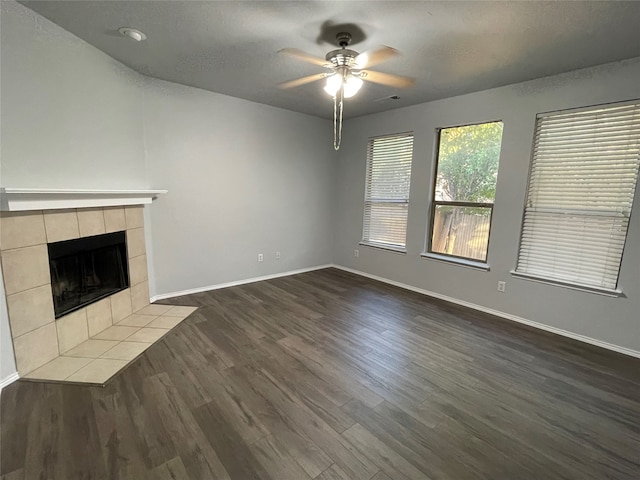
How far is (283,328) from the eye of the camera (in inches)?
119

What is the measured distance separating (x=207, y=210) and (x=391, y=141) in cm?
289

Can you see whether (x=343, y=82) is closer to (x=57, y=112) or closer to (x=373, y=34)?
(x=373, y=34)

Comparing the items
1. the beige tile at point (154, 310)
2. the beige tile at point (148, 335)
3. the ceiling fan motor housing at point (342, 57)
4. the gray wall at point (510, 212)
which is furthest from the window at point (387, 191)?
the beige tile at point (148, 335)

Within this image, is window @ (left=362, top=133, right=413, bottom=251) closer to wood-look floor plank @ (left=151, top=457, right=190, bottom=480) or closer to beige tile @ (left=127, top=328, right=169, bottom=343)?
beige tile @ (left=127, top=328, right=169, bottom=343)

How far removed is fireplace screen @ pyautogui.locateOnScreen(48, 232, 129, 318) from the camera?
8.04 feet

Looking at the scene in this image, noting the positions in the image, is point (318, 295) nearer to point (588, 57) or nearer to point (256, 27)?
point (256, 27)

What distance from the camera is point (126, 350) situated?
2.51 meters

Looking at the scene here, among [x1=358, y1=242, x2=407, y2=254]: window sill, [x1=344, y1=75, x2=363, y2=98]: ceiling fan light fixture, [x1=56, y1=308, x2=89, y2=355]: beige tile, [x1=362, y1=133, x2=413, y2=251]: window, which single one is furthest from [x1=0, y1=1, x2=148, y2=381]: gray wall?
[x1=358, y1=242, x2=407, y2=254]: window sill


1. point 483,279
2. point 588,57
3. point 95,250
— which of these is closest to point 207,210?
point 95,250

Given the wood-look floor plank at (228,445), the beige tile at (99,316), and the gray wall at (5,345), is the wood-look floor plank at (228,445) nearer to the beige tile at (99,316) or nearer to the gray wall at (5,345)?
the gray wall at (5,345)

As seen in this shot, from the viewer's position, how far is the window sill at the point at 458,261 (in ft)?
11.6

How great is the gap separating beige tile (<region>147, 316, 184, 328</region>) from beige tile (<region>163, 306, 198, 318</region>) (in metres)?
0.07

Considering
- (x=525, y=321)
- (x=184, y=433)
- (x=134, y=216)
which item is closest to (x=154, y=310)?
(x=134, y=216)

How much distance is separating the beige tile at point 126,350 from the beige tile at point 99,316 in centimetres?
37
